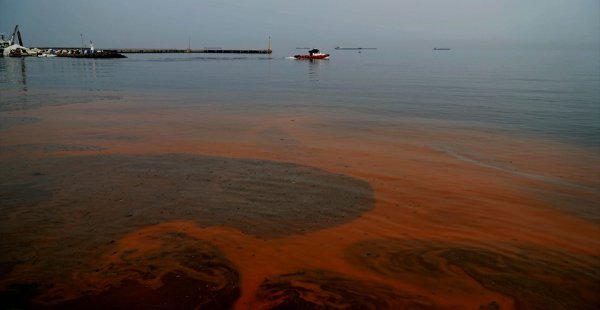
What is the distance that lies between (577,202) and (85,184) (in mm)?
11592

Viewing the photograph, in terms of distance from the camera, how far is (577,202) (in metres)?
9.34

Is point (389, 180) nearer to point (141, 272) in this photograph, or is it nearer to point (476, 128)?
point (141, 272)

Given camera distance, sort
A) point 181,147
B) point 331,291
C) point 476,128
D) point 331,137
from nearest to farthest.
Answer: point 331,291 → point 181,147 → point 331,137 → point 476,128

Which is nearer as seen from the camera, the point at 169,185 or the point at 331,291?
the point at 331,291

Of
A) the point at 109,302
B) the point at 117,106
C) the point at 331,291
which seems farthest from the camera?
the point at 117,106

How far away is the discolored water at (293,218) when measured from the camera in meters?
5.54

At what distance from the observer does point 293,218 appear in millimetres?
7844

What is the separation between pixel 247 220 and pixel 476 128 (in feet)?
48.7

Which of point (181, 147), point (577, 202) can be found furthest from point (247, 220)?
point (577, 202)

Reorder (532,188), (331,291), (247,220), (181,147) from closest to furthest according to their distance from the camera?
1. (331,291)
2. (247,220)
3. (532,188)
4. (181,147)

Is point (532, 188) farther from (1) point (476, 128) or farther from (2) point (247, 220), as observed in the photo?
(1) point (476, 128)

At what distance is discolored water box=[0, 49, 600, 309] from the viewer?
5535 millimetres

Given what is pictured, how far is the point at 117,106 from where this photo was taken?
76.9 feet

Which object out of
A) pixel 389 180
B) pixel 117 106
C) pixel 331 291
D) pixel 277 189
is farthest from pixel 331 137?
pixel 117 106
